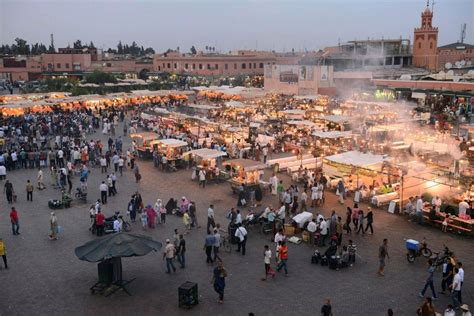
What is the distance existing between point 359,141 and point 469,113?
1044cm

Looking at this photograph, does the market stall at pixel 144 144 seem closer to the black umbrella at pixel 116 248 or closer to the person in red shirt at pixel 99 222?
the person in red shirt at pixel 99 222

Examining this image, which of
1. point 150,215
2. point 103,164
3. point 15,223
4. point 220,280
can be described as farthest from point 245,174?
point 220,280

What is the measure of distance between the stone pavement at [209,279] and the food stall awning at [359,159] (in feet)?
9.20

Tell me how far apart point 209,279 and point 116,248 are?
2.33 metres

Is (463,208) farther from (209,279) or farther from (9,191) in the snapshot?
(9,191)

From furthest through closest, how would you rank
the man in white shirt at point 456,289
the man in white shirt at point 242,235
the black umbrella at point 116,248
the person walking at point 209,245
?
the man in white shirt at point 242,235
the person walking at point 209,245
the black umbrella at point 116,248
the man in white shirt at point 456,289

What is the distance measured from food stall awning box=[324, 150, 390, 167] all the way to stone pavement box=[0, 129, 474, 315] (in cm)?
281

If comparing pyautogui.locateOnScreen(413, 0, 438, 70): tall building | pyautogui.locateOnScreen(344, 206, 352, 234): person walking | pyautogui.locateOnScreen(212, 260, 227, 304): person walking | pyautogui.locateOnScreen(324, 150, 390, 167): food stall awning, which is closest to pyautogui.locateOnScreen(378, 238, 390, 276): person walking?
pyautogui.locateOnScreen(344, 206, 352, 234): person walking

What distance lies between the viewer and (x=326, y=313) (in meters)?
7.91

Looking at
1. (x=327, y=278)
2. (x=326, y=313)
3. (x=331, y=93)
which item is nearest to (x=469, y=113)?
(x=331, y=93)

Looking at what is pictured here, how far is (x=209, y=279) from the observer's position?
10.5 m

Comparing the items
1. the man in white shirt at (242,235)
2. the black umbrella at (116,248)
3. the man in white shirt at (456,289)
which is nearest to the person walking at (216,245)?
the man in white shirt at (242,235)

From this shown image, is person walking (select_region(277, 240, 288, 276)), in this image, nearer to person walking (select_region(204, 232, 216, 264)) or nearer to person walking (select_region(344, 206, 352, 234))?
person walking (select_region(204, 232, 216, 264))

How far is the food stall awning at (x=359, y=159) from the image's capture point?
1695 centimetres
